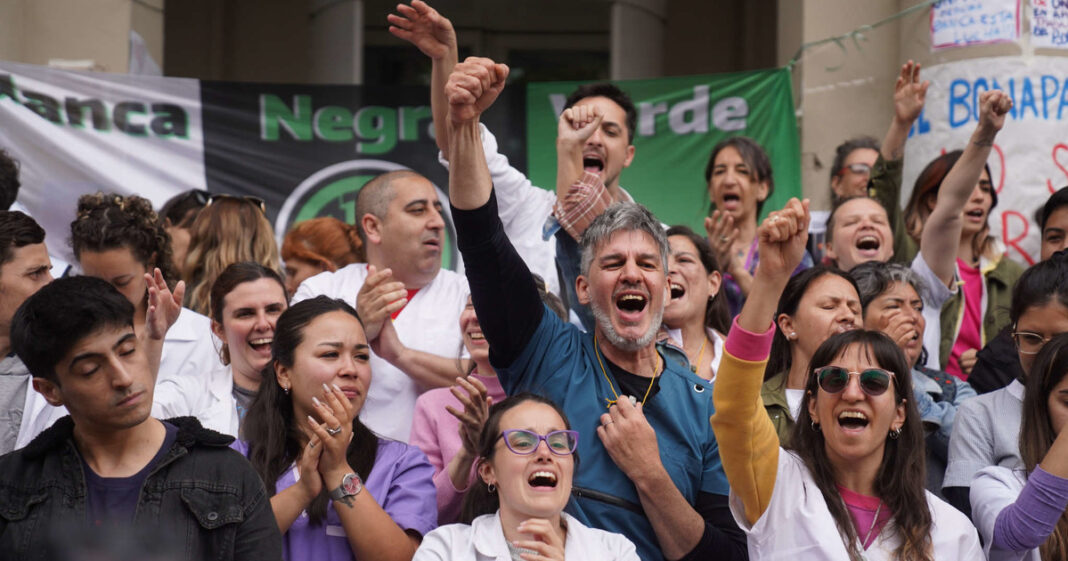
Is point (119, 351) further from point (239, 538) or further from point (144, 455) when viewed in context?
point (239, 538)

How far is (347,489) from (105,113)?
443 cm

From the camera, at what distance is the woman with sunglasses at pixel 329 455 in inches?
151

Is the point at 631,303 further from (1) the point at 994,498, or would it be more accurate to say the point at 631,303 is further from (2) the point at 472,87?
(1) the point at 994,498

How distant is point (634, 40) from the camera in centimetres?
1035

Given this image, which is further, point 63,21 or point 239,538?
point 63,21

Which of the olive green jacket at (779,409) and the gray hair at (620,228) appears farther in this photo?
the olive green jacket at (779,409)

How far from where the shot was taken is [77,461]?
328 cm

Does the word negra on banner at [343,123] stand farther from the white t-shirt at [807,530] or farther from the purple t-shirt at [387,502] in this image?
the white t-shirt at [807,530]

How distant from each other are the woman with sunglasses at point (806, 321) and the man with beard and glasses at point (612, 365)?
2.25 ft

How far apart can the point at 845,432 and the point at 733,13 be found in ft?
26.1

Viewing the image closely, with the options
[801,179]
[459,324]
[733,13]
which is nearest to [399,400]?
[459,324]

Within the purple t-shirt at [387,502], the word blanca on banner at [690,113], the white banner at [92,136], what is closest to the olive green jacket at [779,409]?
the purple t-shirt at [387,502]

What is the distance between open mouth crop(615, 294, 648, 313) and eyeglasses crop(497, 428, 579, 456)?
0.51m

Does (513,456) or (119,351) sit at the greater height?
(119,351)
